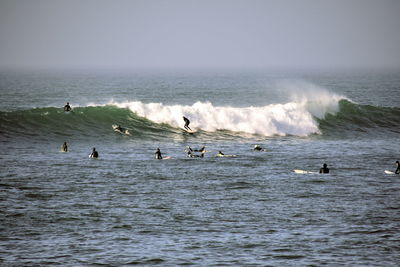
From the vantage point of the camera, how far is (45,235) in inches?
834

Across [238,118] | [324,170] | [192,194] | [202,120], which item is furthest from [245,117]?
[192,194]

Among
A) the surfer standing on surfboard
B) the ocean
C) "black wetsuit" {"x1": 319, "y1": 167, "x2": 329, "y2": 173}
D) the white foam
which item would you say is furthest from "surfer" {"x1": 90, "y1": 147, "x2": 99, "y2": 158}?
the white foam

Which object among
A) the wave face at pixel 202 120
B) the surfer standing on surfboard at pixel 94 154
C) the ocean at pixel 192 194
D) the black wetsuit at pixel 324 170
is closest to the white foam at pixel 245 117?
the wave face at pixel 202 120

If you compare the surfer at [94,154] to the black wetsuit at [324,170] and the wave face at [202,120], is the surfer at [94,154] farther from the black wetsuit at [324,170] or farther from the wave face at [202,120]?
the black wetsuit at [324,170]

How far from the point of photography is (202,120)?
5203cm

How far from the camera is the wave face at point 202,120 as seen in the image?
4544 cm

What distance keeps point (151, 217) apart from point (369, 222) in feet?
25.3

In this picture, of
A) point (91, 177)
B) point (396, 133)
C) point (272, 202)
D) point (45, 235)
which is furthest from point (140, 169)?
point (396, 133)

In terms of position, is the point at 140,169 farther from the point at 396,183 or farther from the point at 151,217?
the point at 396,183

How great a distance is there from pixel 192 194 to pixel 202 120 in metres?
25.4

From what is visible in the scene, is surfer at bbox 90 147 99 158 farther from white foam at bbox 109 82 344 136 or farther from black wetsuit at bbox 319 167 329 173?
white foam at bbox 109 82 344 136

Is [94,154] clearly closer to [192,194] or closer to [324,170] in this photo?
[192,194]

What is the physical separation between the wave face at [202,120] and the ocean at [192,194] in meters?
0.23

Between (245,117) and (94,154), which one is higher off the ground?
(245,117)
